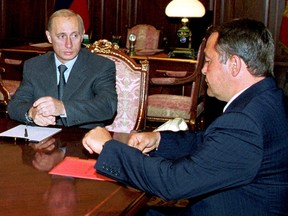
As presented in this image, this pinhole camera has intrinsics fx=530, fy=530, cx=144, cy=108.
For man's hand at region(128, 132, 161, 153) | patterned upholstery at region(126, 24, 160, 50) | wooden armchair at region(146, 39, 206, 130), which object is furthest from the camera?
patterned upholstery at region(126, 24, 160, 50)

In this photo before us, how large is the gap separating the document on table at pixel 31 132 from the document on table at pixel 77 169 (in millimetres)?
317

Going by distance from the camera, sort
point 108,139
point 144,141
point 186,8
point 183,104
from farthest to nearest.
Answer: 1. point 186,8
2. point 183,104
3. point 144,141
4. point 108,139

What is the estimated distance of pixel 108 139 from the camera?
5.68ft

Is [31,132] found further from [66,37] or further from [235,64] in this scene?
[235,64]

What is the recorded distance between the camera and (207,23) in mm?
6285

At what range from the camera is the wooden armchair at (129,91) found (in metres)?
3.01

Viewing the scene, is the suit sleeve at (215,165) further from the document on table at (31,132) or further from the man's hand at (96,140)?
the document on table at (31,132)

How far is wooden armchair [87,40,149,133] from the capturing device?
301 centimetres

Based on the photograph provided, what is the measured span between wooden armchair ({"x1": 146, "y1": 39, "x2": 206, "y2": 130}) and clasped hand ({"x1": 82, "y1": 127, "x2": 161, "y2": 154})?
2.45m

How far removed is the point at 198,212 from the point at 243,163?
10.9 inches

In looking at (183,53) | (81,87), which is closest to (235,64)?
(81,87)

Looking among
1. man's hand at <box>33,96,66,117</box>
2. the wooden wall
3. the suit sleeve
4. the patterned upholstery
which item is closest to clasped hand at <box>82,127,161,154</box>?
the suit sleeve

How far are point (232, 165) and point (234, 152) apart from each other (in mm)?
36

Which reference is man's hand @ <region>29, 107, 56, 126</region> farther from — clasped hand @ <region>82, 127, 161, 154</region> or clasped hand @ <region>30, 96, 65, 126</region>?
clasped hand @ <region>82, 127, 161, 154</region>
